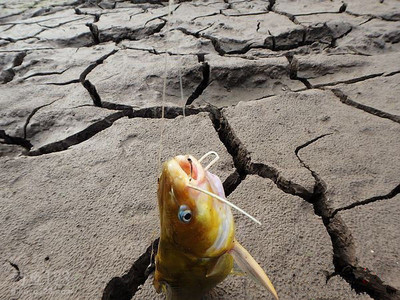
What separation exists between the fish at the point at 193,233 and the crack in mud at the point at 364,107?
1.52 metres

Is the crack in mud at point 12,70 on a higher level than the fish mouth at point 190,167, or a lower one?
lower

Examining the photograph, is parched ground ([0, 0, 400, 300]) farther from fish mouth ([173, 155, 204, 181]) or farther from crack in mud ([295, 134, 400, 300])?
fish mouth ([173, 155, 204, 181])

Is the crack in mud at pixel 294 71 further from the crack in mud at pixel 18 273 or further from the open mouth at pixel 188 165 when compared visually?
the crack in mud at pixel 18 273

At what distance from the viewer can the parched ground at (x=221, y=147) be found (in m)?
1.28

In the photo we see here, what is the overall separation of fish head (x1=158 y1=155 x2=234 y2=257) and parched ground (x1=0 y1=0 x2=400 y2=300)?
394 mm

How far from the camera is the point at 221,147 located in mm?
1864

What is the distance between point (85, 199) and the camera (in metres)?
1.61

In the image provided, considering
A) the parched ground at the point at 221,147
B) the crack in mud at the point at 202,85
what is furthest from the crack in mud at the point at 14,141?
the crack in mud at the point at 202,85

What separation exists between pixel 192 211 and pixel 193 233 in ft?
0.21

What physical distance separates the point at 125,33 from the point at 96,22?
67 centimetres

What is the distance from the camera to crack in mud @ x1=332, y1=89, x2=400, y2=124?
6.53 ft

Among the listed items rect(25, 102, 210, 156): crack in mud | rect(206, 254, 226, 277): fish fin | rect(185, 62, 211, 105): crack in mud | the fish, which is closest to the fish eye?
the fish

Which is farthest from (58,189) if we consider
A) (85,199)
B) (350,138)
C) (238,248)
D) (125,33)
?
(125,33)

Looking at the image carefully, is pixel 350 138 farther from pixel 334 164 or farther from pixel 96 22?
pixel 96 22
